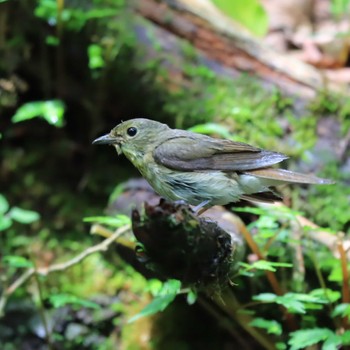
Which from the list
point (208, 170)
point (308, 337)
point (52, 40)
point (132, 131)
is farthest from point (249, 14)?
point (308, 337)

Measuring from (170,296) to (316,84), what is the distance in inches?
94.4

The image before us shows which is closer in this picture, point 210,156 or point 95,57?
point 210,156

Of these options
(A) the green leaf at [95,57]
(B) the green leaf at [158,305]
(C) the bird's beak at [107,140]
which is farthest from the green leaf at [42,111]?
(B) the green leaf at [158,305]

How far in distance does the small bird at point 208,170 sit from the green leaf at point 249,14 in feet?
8.58

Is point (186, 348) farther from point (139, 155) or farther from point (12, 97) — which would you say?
point (12, 97)

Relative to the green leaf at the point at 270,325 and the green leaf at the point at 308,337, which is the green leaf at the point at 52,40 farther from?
the green leaf at the point at 308,337

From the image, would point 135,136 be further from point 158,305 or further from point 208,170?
point 158,305

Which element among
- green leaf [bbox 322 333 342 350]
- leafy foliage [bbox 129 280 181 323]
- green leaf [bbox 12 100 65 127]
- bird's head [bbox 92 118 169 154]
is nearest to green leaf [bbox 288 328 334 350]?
green leaf [bbox 322 333 342 350]

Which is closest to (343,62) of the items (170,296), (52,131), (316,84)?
(316,84)

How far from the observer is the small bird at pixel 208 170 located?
7.60 ft

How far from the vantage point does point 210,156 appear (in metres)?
2.38

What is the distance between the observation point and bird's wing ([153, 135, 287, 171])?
233 centimetres

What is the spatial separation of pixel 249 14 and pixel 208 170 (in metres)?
2.90

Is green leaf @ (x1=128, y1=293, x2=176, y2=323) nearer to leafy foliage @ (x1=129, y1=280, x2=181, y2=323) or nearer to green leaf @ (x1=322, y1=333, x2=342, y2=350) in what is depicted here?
leafy foliage @ (x1=129, y1=280, x2=181, y2=323)
